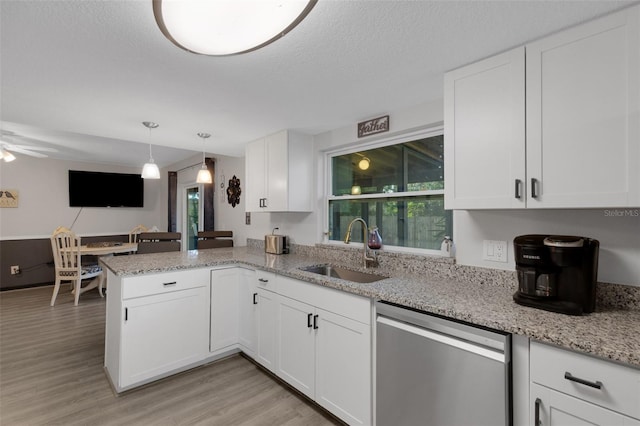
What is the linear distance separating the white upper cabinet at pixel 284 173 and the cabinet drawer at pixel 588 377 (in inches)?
86.8

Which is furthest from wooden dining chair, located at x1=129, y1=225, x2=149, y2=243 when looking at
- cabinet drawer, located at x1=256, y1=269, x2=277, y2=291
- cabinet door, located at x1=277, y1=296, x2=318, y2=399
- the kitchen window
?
cabinet door, located at x1=277, y1=296, x2=318, y2=399

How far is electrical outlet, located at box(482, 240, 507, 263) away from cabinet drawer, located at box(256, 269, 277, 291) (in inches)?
57.9

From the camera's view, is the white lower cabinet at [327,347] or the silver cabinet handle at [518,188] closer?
the silver cabinet handle at [518,188]

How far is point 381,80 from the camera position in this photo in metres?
1.86

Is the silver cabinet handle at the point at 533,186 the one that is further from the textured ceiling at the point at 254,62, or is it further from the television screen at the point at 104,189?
the television screen at the point at 104,189

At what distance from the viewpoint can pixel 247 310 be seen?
103 inches

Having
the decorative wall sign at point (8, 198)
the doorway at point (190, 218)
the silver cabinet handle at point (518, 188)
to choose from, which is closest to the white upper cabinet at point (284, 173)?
the silver cabinet handle at point (518, 188)

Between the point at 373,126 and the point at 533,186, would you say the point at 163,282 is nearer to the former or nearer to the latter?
the point at 373,126

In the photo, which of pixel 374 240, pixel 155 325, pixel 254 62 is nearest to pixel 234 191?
pixel 155 325

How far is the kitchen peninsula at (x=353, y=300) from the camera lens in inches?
43.7

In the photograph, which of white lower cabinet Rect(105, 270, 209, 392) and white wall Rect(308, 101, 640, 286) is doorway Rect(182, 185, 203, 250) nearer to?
white lower cabinet Rect(105, 270, 209, 392)

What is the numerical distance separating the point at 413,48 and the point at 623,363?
150 centimetres

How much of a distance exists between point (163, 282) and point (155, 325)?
32 centimetres

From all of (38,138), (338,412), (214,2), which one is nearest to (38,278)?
(38,138)
